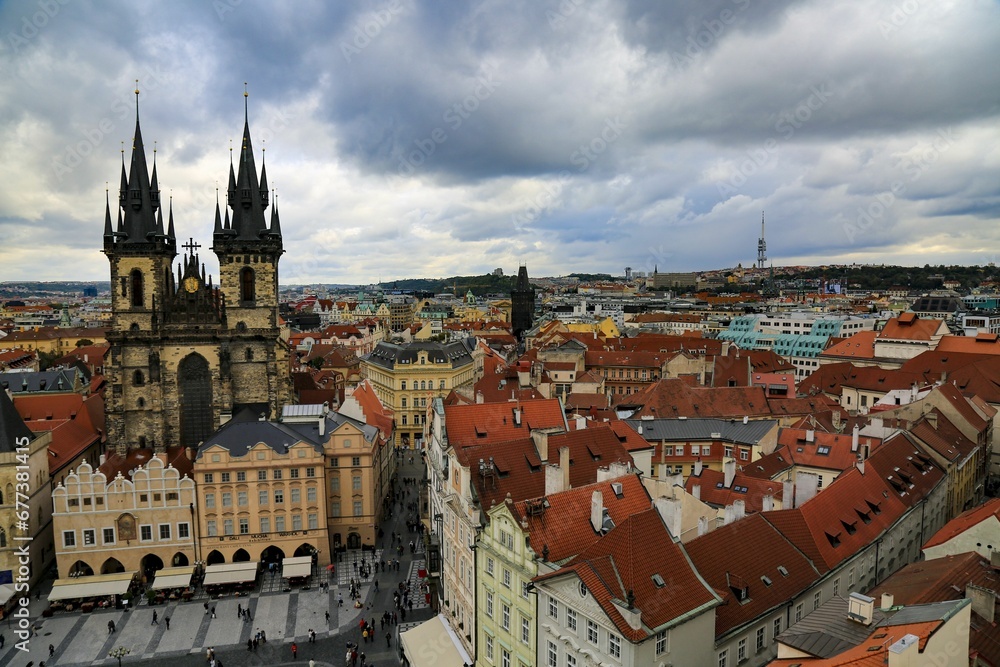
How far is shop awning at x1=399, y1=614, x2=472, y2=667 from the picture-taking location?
36.6 m

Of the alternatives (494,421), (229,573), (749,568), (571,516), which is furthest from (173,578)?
(749,568)

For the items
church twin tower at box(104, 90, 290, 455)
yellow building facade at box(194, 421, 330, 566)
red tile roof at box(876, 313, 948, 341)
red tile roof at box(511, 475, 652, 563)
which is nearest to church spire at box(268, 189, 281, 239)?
church twin tower at box(104, 90, 290, 455)

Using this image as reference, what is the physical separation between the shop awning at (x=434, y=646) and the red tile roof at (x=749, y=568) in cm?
1426

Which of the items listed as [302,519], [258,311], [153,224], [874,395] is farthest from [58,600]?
[874,395]

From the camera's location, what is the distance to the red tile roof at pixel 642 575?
25.1 metres

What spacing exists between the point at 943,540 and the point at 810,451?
1673 centimetres

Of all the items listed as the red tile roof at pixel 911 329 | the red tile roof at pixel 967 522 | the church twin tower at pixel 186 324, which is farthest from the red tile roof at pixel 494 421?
the red tile roof at pixel 911 329

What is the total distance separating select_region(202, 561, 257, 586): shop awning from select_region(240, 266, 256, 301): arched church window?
29.0m

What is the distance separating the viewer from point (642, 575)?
2598 centimetres

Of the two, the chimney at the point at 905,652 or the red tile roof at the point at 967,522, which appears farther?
the red tile roof at the point at 967,522

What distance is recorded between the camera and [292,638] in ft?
140

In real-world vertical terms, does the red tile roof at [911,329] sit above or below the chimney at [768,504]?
above

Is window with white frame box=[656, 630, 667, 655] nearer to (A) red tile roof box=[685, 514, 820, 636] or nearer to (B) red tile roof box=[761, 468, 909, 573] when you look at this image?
(A) red tile roof box=[685, 514, 820, 636]

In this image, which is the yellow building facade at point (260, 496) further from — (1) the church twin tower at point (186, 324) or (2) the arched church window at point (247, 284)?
(2) the arched church window at point (247, 284)
